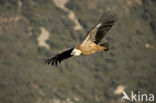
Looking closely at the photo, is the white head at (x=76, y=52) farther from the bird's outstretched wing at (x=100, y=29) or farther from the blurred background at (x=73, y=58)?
the blurred background at (x=73, y=58)

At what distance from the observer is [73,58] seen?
56844 mm

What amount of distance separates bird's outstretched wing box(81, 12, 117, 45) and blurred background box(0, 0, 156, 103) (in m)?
31.3

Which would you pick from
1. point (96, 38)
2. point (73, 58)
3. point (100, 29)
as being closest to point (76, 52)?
point (96, 38)

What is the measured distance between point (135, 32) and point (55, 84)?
1745cm

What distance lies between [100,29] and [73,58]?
41848 mm

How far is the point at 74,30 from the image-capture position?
201 ft

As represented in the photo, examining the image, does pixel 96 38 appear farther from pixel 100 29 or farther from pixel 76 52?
pixel 76 52

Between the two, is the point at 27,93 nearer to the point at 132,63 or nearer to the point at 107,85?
the point at 107,85

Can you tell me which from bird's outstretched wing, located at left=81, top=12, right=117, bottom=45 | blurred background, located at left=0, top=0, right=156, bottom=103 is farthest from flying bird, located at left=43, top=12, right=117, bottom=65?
blurred background, located at left=0, top=0, right=156, bottom=103

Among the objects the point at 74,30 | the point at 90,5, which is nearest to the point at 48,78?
the point at 74,30

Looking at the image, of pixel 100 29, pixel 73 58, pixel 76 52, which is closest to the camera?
pixel 100 29

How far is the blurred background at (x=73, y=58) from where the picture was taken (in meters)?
49.7

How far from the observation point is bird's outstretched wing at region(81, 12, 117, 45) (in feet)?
49.2

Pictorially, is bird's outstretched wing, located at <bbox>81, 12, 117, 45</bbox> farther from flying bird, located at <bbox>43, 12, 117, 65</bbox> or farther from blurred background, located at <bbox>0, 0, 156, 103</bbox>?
blurred background, located at <bbox>0, 0, 156, 103</bbox>
